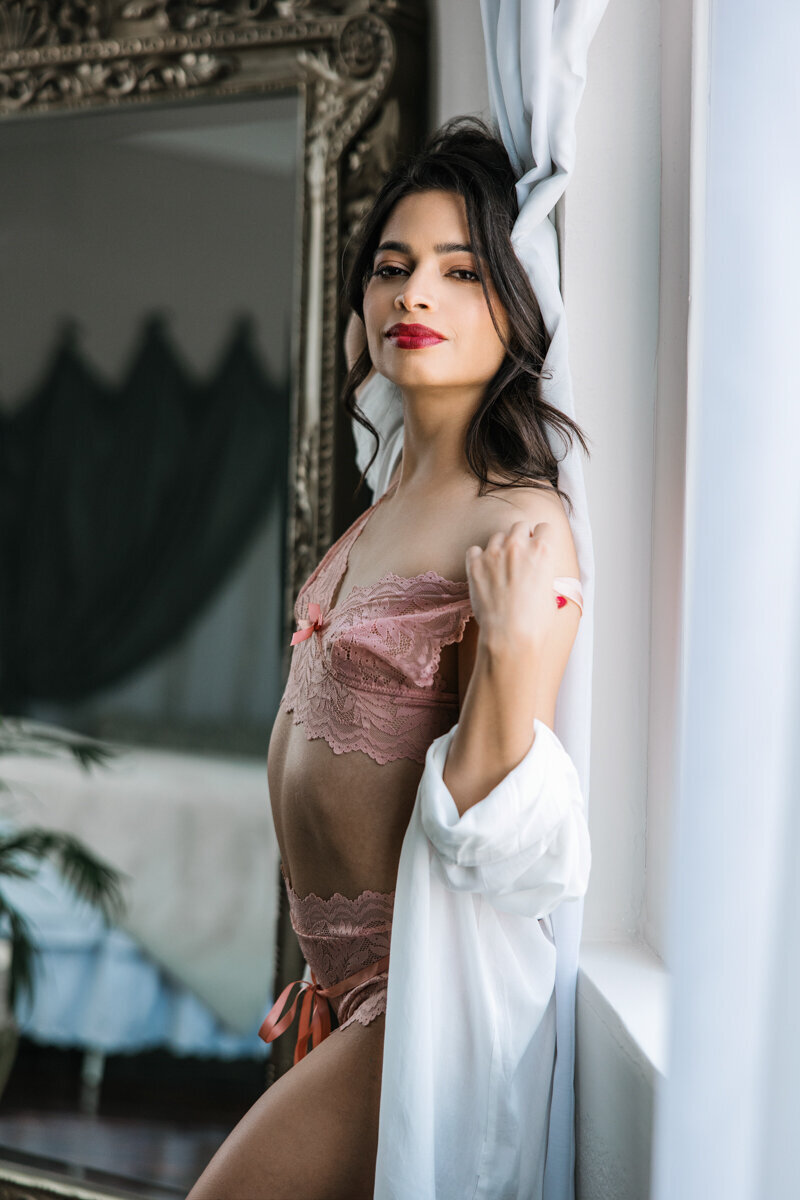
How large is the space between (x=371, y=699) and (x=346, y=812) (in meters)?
0.13

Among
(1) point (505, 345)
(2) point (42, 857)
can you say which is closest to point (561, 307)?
(1) point (505, 345)

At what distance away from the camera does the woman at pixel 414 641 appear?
1.15 m

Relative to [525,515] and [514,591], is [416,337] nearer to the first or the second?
[525,515]

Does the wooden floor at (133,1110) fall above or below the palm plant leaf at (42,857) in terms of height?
below

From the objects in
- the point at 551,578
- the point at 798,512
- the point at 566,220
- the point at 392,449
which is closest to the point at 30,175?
the point at 392,449

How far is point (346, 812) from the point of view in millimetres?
1288

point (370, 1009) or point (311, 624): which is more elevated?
point (311, 624)

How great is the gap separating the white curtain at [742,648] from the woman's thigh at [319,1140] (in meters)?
0.49

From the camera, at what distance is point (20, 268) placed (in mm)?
2383

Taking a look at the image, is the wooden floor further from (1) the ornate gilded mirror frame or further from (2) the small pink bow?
(2) the small pink bow

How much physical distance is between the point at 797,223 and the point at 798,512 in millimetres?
206

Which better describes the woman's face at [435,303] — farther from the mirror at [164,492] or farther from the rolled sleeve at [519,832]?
the mirror at [164,492]

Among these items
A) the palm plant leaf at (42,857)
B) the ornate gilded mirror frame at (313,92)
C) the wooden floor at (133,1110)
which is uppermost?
the ornate gilded mirror frame at (313,92)

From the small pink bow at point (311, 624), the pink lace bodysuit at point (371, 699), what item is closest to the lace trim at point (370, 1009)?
the pink lace bodysuit at point (371, 699)
